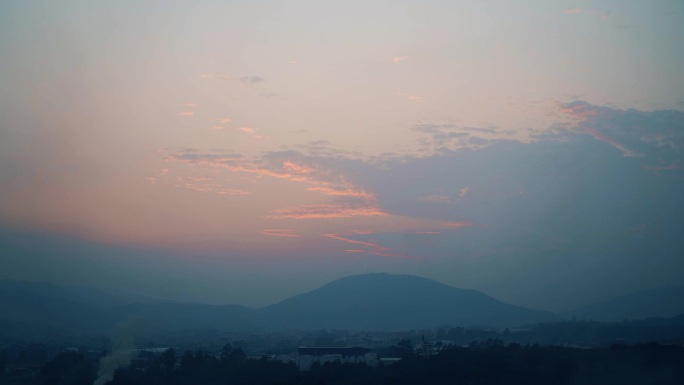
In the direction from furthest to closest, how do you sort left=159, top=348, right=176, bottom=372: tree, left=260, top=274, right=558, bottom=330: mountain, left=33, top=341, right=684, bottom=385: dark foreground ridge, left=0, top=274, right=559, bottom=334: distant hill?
left=260, top=274, right=558, bottom=330: mountain, left=0, top=274, right=559, bottom=334: distant hill, left=159, top=348, right=176, bottom=372: tree, left=33, top=341, right=684, bottom=385: dark foreground ridge

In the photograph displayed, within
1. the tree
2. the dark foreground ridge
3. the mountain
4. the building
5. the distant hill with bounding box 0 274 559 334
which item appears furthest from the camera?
the mountain

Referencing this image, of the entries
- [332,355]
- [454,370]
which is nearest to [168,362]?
[332,355]

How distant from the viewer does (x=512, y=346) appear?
30.5 m

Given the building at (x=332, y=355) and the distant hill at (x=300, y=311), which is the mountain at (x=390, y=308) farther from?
the building at (x=332, y=355)

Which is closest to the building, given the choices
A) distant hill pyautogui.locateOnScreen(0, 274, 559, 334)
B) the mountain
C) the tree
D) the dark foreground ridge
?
the dark foreground ridge

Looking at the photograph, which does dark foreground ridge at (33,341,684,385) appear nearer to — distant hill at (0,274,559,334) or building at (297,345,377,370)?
building at (297,345,377,370)

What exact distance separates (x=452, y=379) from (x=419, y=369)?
396cm

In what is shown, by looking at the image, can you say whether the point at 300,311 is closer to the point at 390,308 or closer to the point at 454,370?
the point at 390,308

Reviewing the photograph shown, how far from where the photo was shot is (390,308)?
127m

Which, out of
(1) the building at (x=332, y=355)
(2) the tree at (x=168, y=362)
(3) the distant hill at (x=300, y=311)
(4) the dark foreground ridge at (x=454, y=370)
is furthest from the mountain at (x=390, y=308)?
(4) the dark foreground ridge at (x=454, y=370)

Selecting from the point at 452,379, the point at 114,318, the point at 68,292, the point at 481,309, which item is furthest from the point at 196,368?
the point at 481,309

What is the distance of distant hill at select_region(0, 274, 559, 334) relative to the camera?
9112cm

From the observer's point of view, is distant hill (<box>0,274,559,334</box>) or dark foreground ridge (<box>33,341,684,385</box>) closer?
dark foreground ridge (<box>33,341,684,385</box>)

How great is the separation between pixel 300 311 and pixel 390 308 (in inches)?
743
